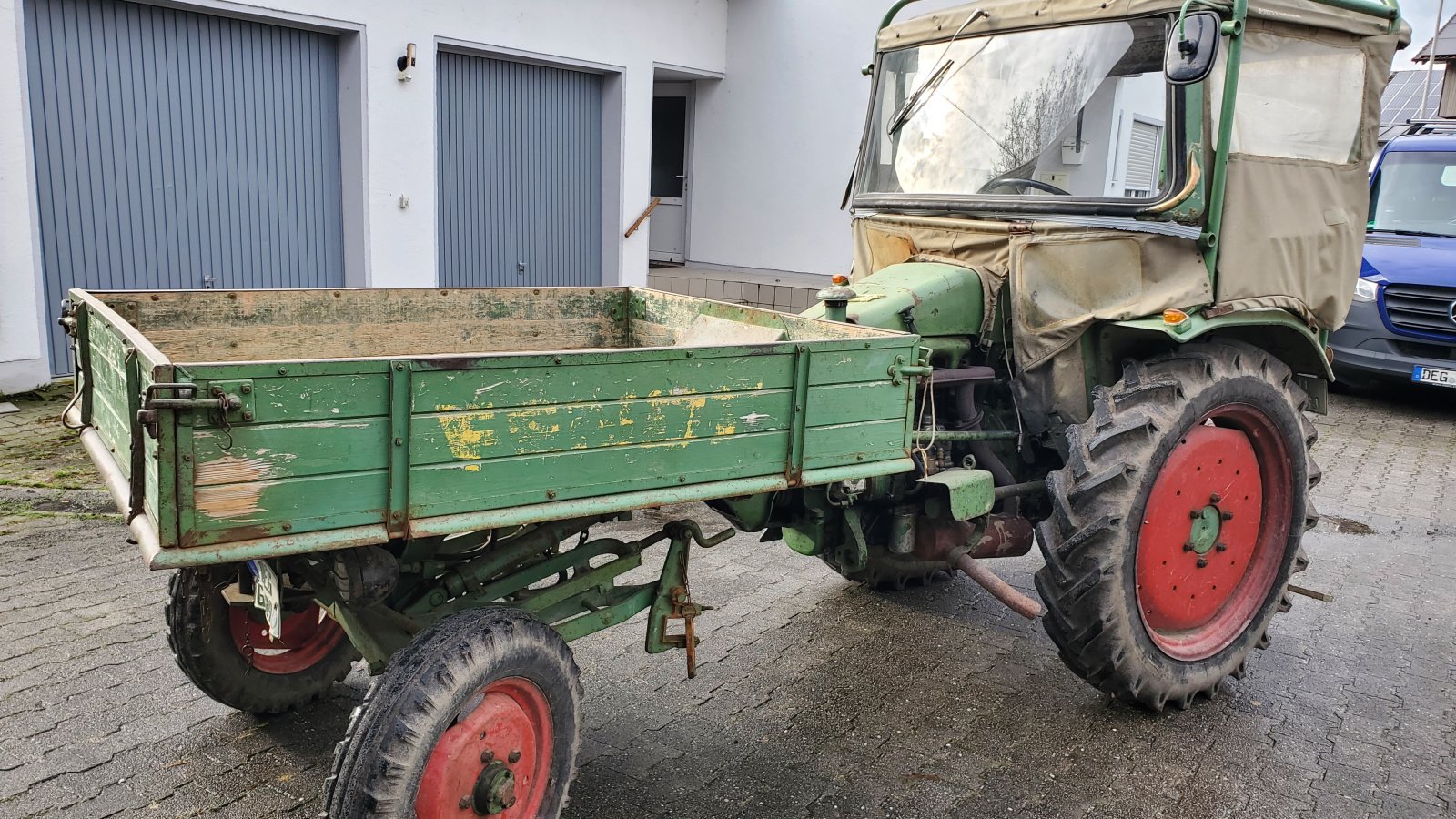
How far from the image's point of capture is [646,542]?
371 centimetres

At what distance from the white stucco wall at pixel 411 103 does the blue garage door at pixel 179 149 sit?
0.81 ft

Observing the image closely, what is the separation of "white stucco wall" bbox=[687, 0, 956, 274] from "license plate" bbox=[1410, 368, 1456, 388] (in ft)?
17.2

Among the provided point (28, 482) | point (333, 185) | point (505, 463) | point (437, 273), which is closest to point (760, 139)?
point (437, 273)

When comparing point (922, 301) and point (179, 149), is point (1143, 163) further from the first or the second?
point (179, 149)

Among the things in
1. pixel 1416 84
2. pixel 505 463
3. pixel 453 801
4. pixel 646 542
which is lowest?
pixel 453 801

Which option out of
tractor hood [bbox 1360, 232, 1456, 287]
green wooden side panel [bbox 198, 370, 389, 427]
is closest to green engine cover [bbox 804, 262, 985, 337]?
green wooden side panel [bbox 198, 370, 389, 427]

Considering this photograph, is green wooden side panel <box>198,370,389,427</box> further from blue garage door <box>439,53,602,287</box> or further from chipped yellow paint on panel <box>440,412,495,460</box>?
blue garage door <box>439,53,602,287</box>

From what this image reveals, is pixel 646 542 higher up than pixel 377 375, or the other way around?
pixel 377 375

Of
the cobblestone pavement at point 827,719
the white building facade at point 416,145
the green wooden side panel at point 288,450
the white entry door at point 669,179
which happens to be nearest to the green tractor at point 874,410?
the green wooden side panel at point 288,450

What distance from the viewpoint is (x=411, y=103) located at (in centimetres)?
962

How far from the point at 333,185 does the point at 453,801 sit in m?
7.86

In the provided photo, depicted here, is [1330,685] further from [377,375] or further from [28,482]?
[28,482]

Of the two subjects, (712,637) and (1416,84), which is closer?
(712,637)

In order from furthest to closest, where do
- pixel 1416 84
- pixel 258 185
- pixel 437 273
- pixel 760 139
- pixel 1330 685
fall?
pixel 1416 84
pixel 760 139
pixel 437 273
pixel 258 185
pixel 1330 685
